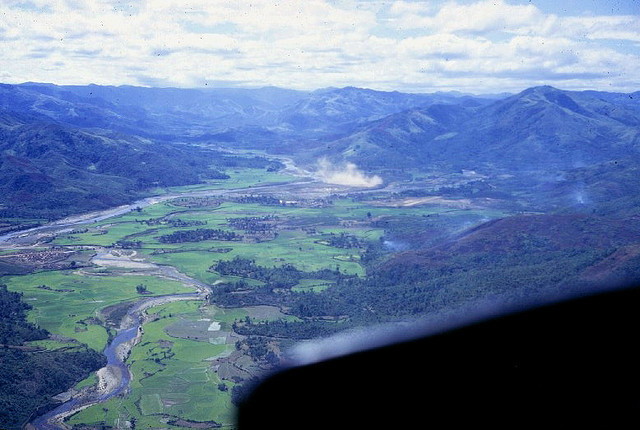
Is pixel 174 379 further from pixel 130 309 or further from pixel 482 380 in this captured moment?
pixel 482 380

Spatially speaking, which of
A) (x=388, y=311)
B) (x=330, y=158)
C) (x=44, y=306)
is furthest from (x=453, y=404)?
(x=330, y=158)

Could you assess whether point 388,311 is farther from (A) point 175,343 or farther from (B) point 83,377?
(B) point 83,377

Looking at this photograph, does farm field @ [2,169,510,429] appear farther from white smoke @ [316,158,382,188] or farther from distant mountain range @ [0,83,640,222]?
white smoke @ [316,158,382,188]

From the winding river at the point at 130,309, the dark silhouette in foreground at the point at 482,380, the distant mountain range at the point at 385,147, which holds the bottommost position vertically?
the winding river at the point at 130,309

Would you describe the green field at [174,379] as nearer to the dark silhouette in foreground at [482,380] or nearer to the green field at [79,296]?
the green field at [79,296]

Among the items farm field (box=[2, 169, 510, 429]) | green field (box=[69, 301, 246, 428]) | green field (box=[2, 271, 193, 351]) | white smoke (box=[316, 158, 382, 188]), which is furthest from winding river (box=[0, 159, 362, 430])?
white smoke (box=[316, 158, 382, 188])

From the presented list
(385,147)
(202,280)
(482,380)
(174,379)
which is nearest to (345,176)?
(385,147)

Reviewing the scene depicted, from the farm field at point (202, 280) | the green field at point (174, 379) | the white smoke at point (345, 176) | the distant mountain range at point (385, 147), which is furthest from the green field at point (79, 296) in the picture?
the white smoke at point (345, 176)
